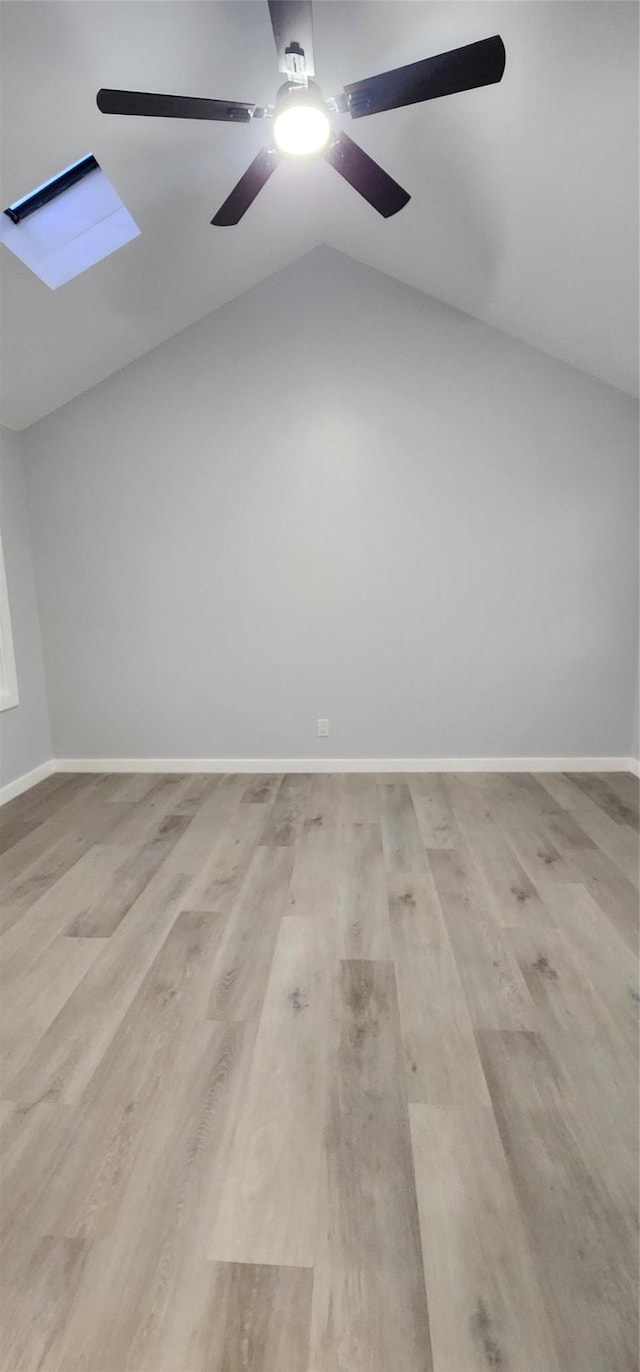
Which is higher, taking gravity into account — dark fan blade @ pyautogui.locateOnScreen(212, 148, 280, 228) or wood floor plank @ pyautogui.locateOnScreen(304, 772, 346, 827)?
dark fan blade @ pyautogui.locateOnScreen(212, 148, 280, 228)

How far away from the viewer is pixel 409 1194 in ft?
4.52

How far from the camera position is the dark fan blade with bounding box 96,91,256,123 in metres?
1.70

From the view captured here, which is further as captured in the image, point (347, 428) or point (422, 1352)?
point (347, 428)

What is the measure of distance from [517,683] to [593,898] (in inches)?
66.6

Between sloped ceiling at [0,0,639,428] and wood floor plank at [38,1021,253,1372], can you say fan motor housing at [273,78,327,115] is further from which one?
wood floor plank at [38,1021,253,1372]

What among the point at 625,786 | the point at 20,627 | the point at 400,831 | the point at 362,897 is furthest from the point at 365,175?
the point at 625,786

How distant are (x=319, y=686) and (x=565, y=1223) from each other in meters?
3.04

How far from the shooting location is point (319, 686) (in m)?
4.11

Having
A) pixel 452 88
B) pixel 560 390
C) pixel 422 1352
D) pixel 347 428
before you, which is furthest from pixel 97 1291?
pixel 560 390

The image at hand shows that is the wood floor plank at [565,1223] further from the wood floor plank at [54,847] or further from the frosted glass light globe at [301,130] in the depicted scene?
the frosted glass light globe at [301,130]

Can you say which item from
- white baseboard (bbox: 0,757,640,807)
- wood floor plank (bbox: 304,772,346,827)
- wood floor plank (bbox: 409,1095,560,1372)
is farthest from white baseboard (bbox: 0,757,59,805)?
wood floor plank (bbox: 409,1095,560,1372)

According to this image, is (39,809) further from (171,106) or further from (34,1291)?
(171,106)

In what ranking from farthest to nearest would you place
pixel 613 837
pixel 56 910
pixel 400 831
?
pixel 400 831
pixel 613 837
pixel 56 910

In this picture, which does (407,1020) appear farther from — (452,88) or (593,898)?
(452,88)
